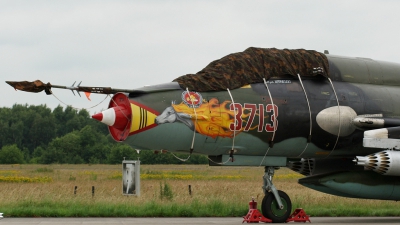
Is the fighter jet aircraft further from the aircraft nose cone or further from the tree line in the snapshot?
the tree line

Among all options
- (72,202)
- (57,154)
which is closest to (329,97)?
(72,202)

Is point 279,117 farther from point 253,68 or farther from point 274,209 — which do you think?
point 274,209

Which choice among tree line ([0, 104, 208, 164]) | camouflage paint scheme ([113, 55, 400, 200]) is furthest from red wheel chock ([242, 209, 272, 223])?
tree line ([0, 104, 208, 164])

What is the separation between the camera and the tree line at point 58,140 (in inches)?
2731

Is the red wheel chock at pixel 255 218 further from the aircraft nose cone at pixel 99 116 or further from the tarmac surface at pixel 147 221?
the aircraft nose cone at pixel 99 116

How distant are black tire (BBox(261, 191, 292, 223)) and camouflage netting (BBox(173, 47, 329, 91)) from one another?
282 centimetres

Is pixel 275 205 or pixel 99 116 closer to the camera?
pixel 99 116

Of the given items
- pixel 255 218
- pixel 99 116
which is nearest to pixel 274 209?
pixel 255 218

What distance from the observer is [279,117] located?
16.7 m

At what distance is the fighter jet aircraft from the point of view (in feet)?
51.2

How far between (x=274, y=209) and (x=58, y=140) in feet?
212

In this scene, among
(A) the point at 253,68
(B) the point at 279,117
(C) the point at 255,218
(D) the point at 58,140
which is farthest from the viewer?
(D) the point at 58,140

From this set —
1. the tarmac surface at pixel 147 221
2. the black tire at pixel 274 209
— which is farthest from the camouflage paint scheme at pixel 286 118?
the tarmac surface at pixel 147 221

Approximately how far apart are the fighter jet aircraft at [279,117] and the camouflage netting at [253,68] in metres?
0.03
